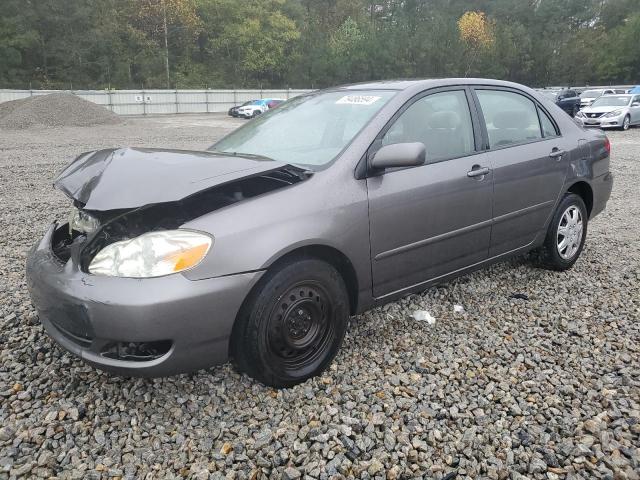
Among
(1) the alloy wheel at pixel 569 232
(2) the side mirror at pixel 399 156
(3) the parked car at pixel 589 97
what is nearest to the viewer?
(2) the side mirror at pixel 399 156

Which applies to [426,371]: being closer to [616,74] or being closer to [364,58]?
[364,58]

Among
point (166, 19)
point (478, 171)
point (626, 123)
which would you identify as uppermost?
point (166, 19)

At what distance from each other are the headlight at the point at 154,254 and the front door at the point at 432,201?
40.2 inches

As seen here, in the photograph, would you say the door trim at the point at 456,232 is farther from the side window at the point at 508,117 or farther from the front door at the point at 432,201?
the side window at the point at 508,117

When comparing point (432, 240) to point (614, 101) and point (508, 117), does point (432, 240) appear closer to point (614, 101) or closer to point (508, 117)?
point (508, 117)

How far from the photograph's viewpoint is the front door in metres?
2.96

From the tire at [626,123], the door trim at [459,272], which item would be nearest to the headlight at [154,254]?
the door trim at [459,272]

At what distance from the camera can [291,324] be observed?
8.54ft

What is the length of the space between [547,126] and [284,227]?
2816 mm

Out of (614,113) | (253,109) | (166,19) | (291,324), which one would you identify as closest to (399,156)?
(291,324)

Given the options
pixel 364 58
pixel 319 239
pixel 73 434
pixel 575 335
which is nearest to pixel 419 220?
pixel 319 239

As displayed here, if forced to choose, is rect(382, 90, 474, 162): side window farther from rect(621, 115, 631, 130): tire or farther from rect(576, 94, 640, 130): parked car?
rect(621, 115, 631, 130): tire

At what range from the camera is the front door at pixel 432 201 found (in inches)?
116

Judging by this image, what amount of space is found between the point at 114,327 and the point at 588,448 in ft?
7.07
